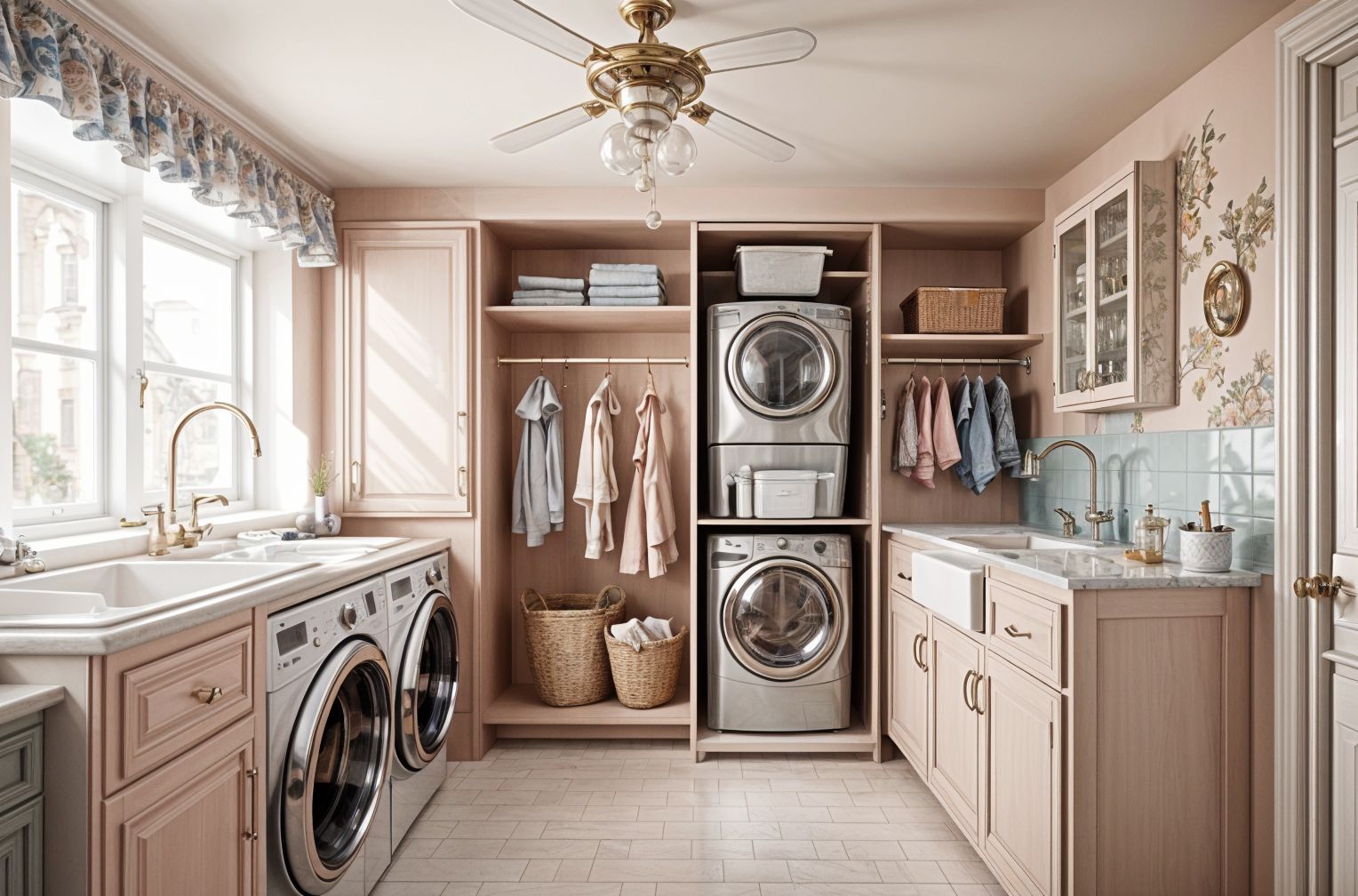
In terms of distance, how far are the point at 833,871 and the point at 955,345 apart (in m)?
2.07

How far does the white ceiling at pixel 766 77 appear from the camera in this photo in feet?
6.31

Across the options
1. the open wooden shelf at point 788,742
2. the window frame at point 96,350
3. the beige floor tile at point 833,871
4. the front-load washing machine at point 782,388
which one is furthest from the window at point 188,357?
the beige floor tile at point 833,871

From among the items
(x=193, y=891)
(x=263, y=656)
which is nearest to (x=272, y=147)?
(x=263, y=656)

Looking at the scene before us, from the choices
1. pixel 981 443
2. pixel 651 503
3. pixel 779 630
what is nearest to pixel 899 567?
pixel 779 630

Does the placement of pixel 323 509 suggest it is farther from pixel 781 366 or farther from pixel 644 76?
pixel 644 76

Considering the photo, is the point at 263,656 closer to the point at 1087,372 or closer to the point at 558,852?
the point at 558,852

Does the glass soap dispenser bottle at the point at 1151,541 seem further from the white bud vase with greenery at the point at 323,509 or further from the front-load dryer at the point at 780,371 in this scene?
the white bud vase with greenery at the point at 323,509

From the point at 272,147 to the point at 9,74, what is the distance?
3.78 ft

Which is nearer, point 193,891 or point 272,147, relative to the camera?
point 193,891

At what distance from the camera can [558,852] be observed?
2.43 m

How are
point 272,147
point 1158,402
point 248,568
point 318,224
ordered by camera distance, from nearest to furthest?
point 248,568, point 1158,402, point 272,147, point 318,224

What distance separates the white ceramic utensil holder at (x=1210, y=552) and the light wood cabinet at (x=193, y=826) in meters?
2.16

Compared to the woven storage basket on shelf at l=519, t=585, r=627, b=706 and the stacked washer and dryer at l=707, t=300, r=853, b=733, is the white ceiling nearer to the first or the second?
the stacked washer and dryer at l=707, t=300, r=853, b=733

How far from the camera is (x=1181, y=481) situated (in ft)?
7.38
